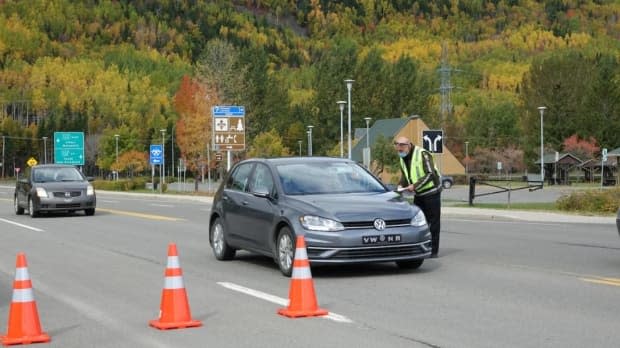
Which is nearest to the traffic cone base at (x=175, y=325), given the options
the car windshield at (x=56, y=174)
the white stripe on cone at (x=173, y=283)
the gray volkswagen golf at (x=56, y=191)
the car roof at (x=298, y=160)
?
the white stripe on cone at (x=173, y=283)

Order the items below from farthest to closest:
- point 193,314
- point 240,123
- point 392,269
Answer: point 240,123 < point 392,269 < point 193,314

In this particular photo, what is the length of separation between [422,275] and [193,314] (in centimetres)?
386

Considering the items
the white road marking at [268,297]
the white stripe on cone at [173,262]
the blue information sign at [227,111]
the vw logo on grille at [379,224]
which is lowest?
the white road marking at [268,297]

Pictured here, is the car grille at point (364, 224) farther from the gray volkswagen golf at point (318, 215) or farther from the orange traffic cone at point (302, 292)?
the orange traffic cone at point (302, 292)

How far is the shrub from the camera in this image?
90.3ft

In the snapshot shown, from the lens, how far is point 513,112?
453 feet

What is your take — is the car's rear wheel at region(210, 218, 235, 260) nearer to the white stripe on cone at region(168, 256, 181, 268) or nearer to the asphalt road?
the asphalt road

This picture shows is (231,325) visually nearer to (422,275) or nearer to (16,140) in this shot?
(422,275)

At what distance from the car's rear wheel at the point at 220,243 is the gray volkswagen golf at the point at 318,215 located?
15 millimetres

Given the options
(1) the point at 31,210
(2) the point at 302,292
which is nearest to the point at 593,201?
(1) the point at 31,210

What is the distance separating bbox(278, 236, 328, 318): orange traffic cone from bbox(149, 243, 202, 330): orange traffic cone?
3.14ft

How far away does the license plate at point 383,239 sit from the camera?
1155cm

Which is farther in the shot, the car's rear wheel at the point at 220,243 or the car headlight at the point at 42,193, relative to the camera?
the car headlight at the point at 42,193

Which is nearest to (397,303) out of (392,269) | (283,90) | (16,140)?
(392,269)
